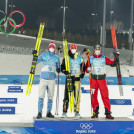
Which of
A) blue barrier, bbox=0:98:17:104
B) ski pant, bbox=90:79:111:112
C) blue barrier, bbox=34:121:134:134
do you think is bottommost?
blue barrier, bbox=34:121:134:134

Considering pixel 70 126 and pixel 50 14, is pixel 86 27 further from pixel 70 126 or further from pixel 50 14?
pixel 70 126

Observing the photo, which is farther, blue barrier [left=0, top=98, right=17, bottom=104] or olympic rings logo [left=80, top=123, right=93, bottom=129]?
blue barrier [left=0, top=98, right=17, bottom=104]

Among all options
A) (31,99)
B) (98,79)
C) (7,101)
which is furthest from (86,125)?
(31,99)

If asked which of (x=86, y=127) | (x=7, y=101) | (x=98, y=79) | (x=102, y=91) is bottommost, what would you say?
(x=86, y=127)

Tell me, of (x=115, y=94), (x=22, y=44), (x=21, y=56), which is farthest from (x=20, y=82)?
(x=22, y=44)

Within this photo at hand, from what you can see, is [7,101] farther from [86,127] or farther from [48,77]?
[86,127]

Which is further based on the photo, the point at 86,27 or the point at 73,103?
the point at 86,27

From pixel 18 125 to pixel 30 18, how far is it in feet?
142

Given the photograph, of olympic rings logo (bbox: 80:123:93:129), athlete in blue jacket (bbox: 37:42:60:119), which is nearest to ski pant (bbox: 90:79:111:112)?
olympic rings logo (bbox: 80:123:93:129)

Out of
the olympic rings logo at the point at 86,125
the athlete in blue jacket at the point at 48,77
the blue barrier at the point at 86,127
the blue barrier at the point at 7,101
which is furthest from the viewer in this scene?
the blue barrier at the point at 7,101

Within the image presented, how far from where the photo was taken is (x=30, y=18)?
49562mm

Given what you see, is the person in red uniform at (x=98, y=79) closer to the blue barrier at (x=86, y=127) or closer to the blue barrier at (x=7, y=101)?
the blue barrier at (x=86, y=127)

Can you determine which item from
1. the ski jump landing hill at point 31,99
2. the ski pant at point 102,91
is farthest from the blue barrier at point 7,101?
the ski pant at point 102,91

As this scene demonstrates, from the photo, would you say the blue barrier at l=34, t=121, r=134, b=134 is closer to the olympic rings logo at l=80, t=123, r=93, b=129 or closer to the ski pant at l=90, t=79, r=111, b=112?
the olympic rings logo at l=80, t=123, r=93, b=129
